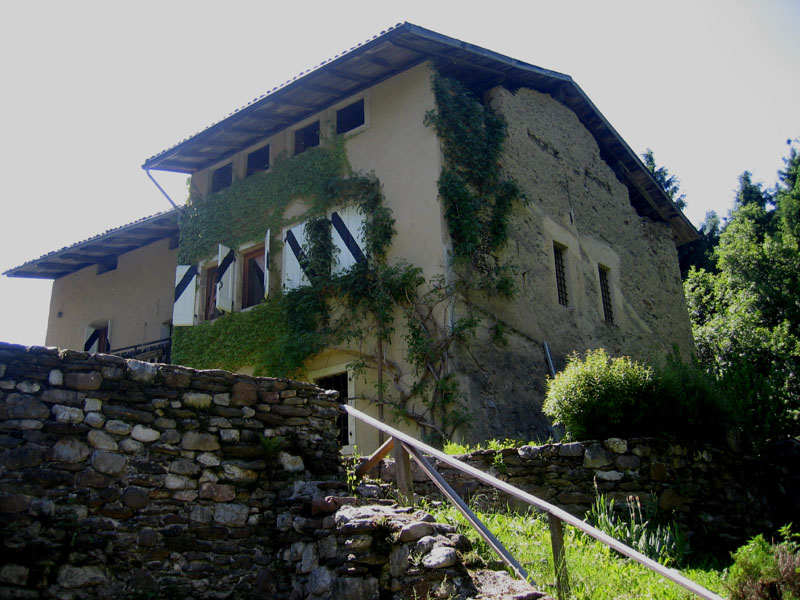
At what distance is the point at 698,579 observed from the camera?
563 cm

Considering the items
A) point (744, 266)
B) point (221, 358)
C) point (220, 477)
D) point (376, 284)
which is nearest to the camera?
point (220, 477)

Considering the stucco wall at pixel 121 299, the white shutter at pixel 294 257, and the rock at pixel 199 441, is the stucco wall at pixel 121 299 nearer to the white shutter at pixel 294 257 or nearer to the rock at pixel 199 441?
the white shutter at pixel 294 257

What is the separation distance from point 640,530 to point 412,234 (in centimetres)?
606

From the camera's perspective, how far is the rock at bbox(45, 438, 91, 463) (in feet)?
17.4

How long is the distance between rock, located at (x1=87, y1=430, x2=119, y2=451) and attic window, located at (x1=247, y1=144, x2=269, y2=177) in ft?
29.9

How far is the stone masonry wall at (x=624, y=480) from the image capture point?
7156mm

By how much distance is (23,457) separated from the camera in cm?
520

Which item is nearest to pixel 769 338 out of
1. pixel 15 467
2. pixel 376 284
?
pixel 376 284

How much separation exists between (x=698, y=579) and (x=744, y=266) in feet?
52.7

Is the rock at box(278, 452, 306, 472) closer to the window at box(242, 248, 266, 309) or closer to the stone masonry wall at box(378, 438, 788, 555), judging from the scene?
the stone masonry wall at box(378, 438, 788, 555)

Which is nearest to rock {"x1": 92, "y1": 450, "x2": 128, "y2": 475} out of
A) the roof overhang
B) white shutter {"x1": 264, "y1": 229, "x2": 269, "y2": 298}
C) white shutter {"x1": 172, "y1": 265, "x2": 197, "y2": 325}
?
white shutter {"x1": 264, "y1": 229, "x2": 269, "y2": 298}

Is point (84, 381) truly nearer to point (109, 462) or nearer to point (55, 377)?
point (55, 377)

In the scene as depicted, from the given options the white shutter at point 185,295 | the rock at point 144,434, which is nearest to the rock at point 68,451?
the rock at point 144,434

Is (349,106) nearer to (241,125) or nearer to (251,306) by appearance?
(241,125)
